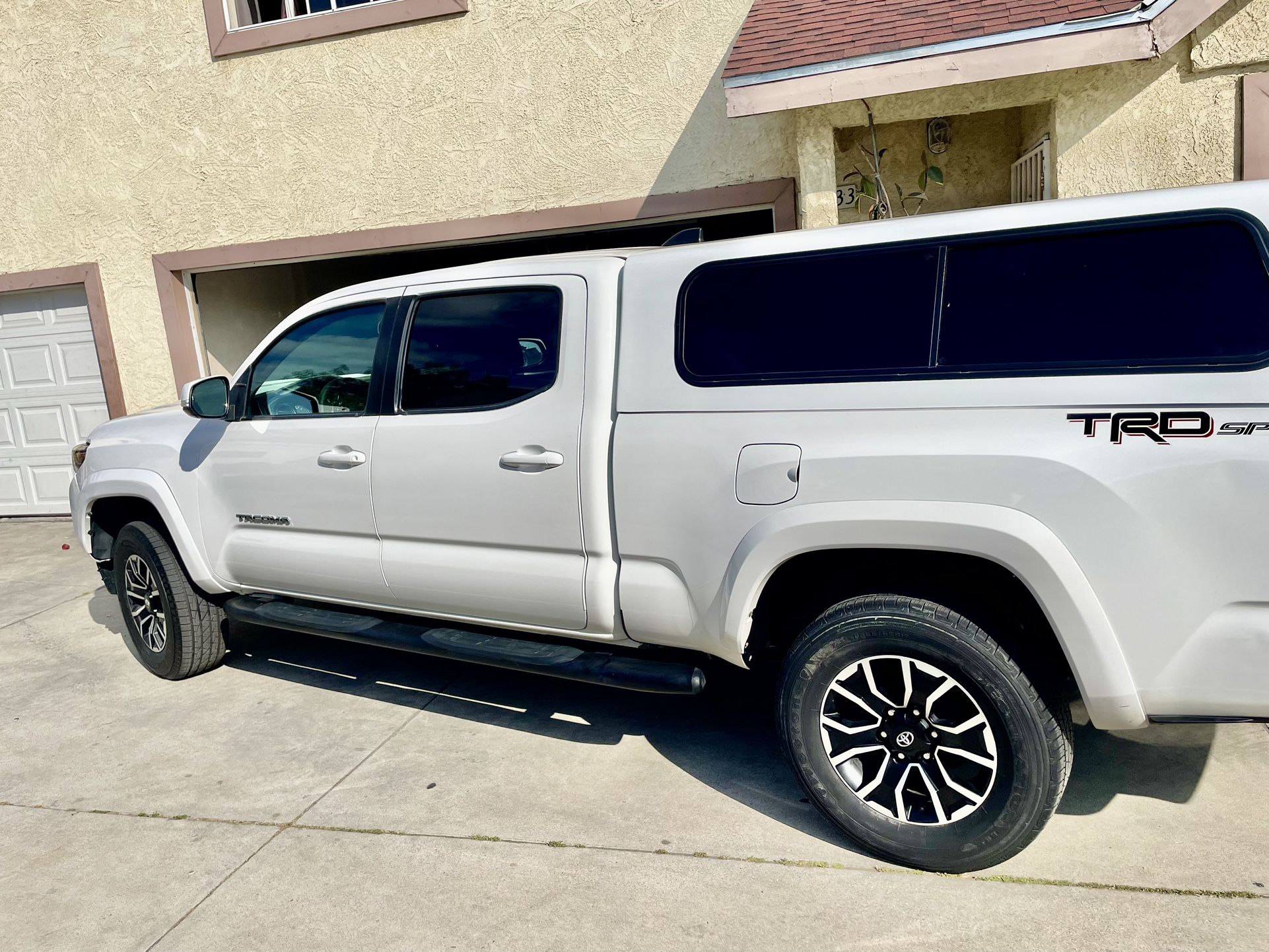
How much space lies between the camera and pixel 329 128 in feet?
27.5

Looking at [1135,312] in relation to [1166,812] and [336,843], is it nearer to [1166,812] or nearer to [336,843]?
[1166,812]

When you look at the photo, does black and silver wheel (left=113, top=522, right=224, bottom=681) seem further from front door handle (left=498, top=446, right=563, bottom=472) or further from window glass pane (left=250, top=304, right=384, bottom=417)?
front door handle (left=498, top=446, right=563, bottom=472)

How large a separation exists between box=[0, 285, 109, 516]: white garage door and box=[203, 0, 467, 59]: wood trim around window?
10.1ft

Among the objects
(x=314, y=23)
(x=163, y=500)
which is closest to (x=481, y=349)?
(x=163, y=500)

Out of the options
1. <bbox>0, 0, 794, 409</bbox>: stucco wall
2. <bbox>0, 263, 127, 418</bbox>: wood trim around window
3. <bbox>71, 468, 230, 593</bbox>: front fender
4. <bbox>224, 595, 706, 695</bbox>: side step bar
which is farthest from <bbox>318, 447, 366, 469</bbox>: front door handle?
<bbox>0, 263, 127, 418</bbox>: wood trim around window

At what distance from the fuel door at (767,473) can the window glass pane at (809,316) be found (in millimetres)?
243

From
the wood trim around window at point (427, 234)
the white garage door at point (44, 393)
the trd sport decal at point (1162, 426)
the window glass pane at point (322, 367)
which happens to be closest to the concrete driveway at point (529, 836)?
the trd sport decal at point (1162, 426)

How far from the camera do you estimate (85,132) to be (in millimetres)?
9117

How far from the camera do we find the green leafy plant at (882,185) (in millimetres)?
7164

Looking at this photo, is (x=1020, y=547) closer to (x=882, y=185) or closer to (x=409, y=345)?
(x=409, y=345)

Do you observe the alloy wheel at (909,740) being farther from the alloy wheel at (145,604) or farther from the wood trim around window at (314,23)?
the wood trim around window at (314,23)

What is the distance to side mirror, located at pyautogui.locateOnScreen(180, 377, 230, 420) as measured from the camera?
4707 mm

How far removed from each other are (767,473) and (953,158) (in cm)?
523

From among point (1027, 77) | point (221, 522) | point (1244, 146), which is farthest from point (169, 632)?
point (1244, 146)
